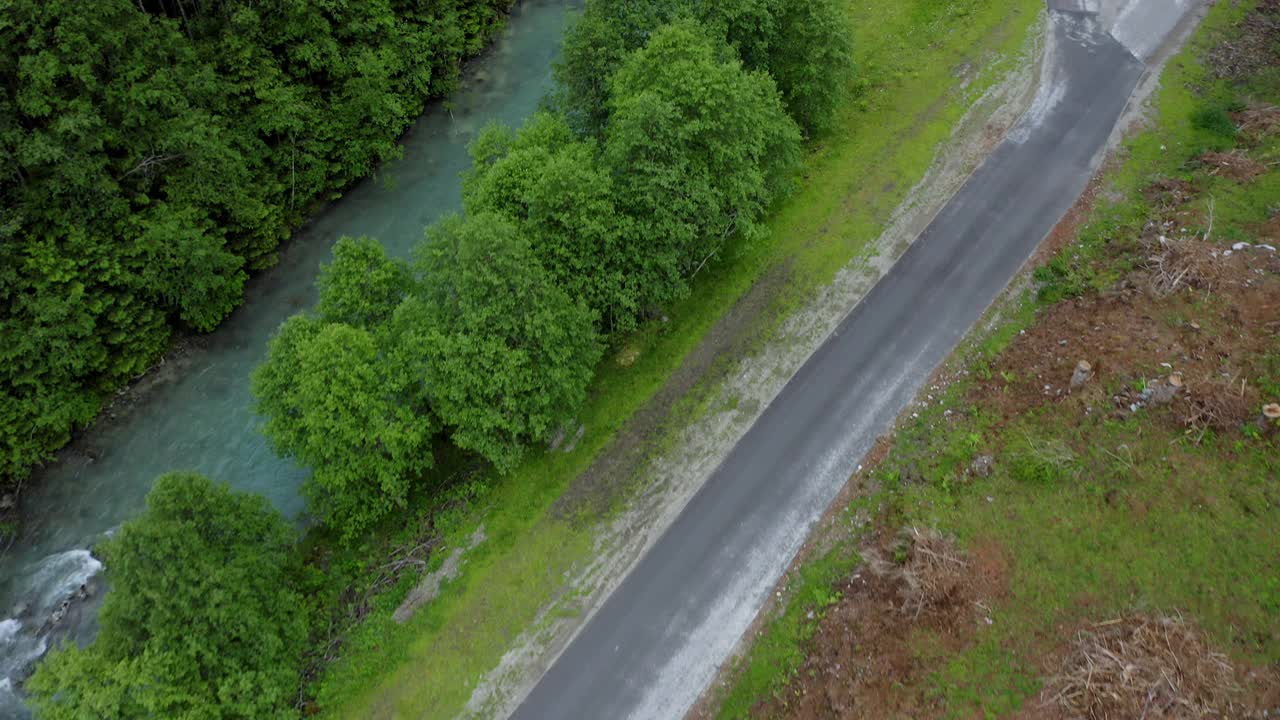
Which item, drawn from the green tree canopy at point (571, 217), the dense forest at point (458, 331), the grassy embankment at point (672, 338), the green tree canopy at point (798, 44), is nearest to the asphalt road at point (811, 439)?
the grassy embankment at point (672, 338)

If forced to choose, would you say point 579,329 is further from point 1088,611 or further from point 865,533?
point 1088,611

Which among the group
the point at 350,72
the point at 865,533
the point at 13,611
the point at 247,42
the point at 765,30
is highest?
the point at 247,42

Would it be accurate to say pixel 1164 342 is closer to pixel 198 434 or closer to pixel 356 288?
pixel 356 288

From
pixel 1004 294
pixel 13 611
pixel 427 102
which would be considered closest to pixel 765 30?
pixel 1004 294

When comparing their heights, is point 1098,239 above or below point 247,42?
below

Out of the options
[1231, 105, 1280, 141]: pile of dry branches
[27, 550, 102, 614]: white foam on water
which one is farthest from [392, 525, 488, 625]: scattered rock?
[1231, 105, 1280, 141]: pile of dry branches

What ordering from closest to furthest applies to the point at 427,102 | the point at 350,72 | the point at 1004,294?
1. the point at 1004,294
2. the point at 350,72
3. the point at 427,102
